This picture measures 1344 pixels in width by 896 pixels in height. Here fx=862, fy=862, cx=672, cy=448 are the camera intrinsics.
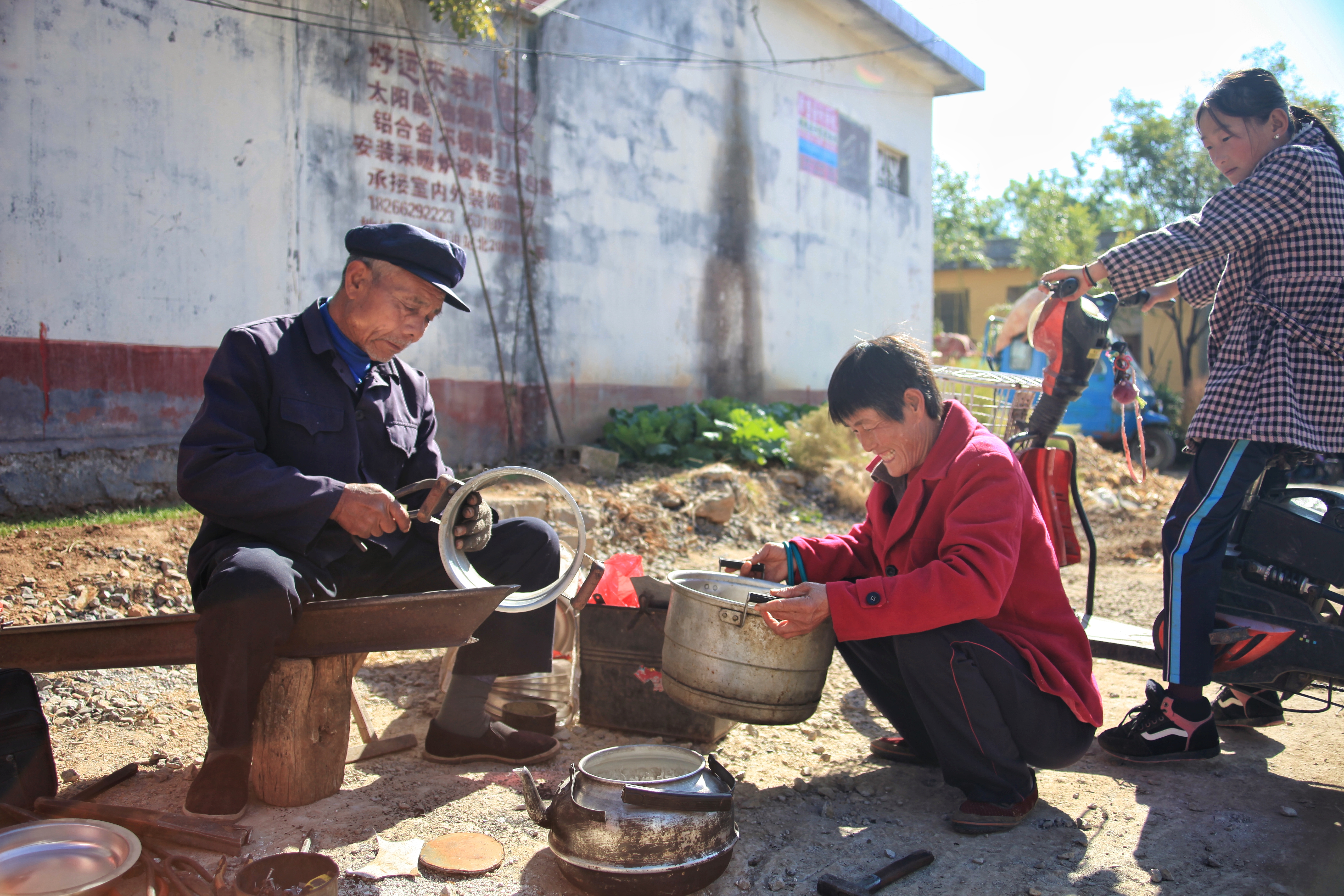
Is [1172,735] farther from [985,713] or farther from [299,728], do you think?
[299,728]

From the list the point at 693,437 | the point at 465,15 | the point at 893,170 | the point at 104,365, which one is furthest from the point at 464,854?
the point at 893,170

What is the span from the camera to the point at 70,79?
5.04m

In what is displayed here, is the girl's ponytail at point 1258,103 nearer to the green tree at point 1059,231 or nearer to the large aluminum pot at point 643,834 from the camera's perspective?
the large aluminum pot at point 643,834

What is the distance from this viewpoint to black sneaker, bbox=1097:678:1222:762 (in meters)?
2.88

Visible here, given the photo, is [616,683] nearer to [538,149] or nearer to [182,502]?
[182,502]

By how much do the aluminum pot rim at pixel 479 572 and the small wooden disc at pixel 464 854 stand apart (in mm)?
626

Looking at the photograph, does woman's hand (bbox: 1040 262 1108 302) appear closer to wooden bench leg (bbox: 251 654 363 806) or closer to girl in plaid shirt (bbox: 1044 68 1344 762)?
girl in plaid shirt (bbox: 1044 68 1344 762)

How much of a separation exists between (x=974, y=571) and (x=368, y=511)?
1.67 m

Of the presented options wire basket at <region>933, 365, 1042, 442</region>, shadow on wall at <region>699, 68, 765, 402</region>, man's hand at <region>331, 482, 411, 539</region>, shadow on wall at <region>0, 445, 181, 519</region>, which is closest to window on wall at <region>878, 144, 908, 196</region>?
shadow on wall at <region>699, 68, 765, 402</region>

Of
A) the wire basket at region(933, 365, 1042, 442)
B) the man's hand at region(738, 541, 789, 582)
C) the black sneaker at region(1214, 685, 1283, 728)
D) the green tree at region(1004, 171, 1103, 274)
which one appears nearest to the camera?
the man's hand at region(738, 541, 789, 582)

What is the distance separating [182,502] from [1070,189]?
25970 millimetres

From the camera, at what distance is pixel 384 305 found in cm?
272

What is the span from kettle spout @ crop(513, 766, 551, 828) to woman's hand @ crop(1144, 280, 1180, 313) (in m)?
2.73

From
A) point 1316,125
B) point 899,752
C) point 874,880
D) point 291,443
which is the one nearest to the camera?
point 874,880
